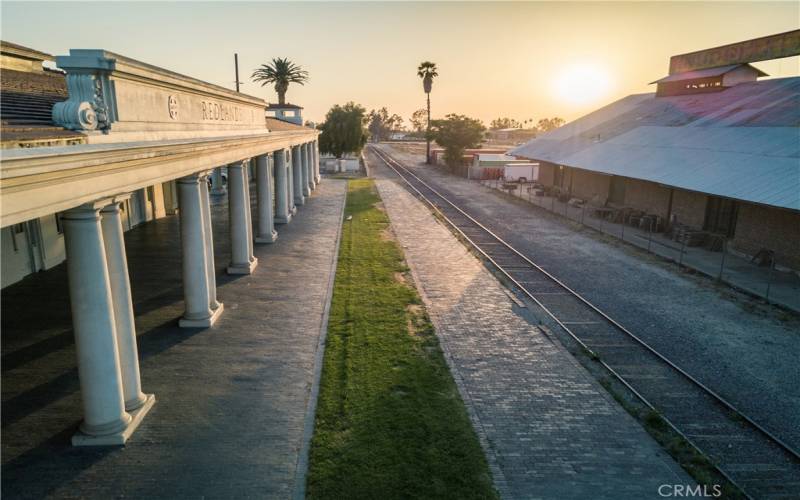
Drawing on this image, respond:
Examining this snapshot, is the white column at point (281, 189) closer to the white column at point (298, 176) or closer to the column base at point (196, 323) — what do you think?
the white column at point (298, 176)

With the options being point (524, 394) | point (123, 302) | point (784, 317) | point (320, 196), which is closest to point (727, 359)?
point (784, 317)

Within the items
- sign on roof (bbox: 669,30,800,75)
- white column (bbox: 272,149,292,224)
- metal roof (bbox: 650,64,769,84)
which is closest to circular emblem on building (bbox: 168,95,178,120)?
white column (bbox: 272,149,292,224)

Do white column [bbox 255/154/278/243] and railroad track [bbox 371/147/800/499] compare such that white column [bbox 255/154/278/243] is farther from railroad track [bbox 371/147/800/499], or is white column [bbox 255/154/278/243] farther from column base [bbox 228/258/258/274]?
railroad track [bbox 371/147/800/499]

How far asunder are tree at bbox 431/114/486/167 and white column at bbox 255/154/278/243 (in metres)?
40.4

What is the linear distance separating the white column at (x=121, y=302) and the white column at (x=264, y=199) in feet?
43.8

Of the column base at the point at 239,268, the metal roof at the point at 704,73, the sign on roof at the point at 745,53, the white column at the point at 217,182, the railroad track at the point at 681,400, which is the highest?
the sign on roof at the point at 745,53

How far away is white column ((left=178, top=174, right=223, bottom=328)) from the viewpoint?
12.7m

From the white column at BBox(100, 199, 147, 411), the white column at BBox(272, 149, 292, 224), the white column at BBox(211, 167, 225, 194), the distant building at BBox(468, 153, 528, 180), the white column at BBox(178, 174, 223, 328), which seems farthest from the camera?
the distant building at BBox(468, 153, 528, 180)

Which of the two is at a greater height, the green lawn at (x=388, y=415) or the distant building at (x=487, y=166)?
the distant building at (x=487, y=166)

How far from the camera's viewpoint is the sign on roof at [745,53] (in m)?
31.7

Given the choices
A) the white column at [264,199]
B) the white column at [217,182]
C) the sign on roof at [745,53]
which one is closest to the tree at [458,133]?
the sign on roof at [745,53]

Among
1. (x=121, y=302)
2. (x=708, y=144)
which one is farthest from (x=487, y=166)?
(x=121, y=302)

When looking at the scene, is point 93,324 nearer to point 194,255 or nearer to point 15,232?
point 194,255

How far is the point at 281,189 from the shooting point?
2795cm
